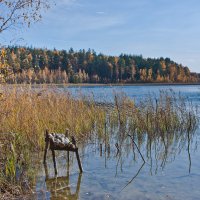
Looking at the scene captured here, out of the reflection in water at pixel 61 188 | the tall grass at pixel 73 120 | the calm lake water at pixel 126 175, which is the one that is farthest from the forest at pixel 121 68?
the reflection in water at pixel 61 188

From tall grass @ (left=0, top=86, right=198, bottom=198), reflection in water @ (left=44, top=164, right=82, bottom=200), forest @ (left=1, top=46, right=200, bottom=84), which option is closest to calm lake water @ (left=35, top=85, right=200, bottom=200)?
reflection in water @ (left=44, top=164, right=82, bottom=200)

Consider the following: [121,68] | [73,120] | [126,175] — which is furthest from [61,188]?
[121,68]

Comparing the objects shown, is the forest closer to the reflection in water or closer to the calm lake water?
the calm lake water

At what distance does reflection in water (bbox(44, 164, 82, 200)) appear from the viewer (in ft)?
18.4

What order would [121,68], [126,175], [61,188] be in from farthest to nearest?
[121,68], [126,175], [61,188]

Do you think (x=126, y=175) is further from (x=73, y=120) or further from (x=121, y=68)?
(x=121, y=68)

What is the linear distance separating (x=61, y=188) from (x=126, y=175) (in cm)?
146

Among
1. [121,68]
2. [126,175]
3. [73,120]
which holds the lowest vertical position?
[126,175]

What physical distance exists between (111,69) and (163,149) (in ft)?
324

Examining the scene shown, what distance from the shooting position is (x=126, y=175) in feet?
22.6

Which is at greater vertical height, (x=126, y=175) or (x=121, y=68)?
(x=121, y=68)

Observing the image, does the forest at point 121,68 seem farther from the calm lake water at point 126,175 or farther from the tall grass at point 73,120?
the calm lake water at point 126,175

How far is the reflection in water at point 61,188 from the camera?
561 centimetres

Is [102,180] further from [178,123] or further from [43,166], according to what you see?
[178,123]
